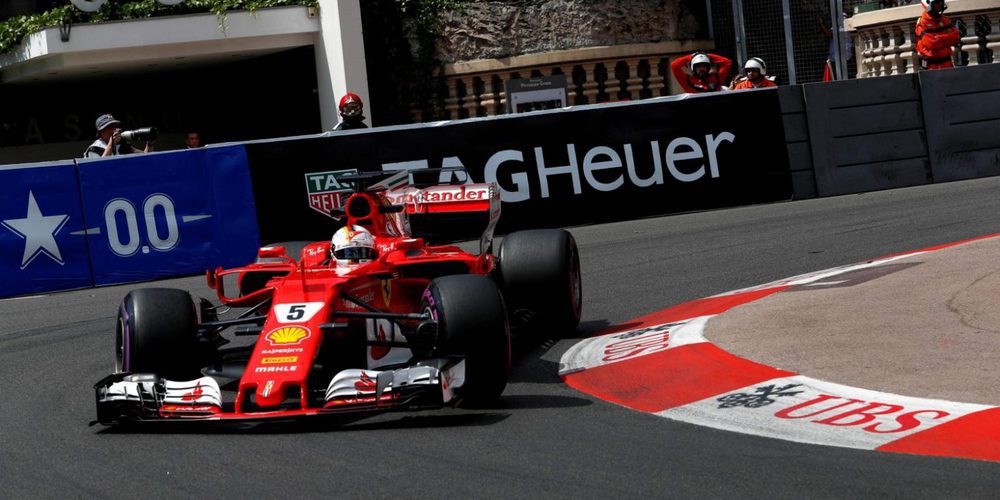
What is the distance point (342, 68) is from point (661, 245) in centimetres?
1024

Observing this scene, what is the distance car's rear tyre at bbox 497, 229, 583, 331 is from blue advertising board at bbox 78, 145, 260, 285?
588cm

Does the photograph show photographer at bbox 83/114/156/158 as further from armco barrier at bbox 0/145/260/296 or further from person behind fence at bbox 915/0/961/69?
person behind fence at bbox 915/0/961/69

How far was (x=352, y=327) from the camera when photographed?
743cm

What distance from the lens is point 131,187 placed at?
14141 millimetres

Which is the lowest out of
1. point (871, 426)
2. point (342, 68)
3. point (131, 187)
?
point (871, 426)

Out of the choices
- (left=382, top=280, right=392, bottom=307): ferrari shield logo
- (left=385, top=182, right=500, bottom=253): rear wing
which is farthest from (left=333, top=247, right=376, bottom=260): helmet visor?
(left=385, top=182, right=500, bottom=253): rear wing

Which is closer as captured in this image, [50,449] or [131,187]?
[50,449]

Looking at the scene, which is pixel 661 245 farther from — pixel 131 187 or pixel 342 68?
pixel 342 68

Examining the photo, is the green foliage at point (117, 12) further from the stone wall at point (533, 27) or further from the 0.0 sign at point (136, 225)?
the 0.0 sign at point (136, 225)

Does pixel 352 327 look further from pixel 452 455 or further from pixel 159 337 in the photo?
pixel 452 455

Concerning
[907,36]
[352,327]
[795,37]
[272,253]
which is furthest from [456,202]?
[795,37]

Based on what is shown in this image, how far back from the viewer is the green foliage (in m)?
21.7

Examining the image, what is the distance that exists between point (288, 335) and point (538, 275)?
2.26 metres

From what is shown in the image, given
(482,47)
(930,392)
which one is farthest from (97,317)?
(482,47)
